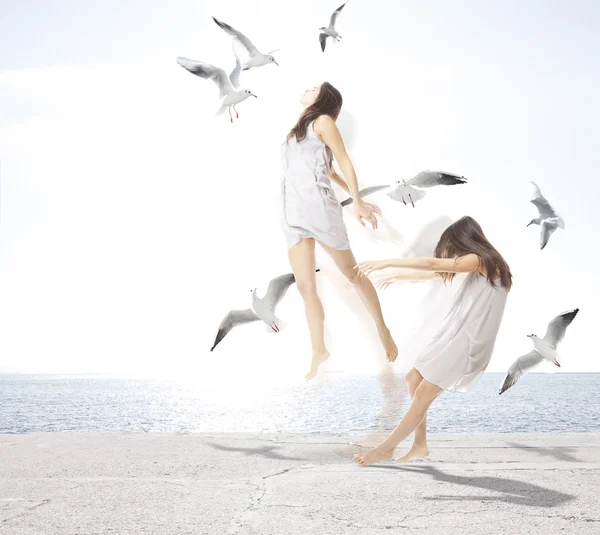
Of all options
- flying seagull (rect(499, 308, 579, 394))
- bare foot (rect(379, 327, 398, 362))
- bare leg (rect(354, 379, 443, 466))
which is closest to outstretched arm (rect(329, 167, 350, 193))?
bare foot (rect(379, 327, 398, 362))

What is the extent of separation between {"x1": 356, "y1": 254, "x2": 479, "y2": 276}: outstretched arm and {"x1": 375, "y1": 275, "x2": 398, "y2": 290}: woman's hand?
79 millimetres

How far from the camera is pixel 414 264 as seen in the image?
3254 millimetres

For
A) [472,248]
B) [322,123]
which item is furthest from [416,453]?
[322,123]

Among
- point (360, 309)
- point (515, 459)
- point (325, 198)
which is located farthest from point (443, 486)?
point (325, 198)

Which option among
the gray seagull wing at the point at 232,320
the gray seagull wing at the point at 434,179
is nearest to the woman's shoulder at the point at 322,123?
the gray seagull wing at the point at 434,179

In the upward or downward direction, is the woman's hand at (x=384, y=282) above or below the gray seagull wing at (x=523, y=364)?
above

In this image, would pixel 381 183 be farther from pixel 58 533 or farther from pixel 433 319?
pixel 58 533

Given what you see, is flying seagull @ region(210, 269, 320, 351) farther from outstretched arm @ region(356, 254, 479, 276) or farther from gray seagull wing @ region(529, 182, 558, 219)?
gray seagull wing @ region(529, 182, 558, 219)

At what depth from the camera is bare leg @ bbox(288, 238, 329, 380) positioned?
3.10 m

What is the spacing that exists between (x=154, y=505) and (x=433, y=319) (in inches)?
131

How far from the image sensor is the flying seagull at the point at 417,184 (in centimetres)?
347

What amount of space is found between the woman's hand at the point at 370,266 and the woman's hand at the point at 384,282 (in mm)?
139

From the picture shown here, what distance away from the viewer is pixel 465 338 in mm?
3506

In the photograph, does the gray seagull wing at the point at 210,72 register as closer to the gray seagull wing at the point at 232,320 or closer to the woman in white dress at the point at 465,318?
the gray seagull wing at the point at 232,320
